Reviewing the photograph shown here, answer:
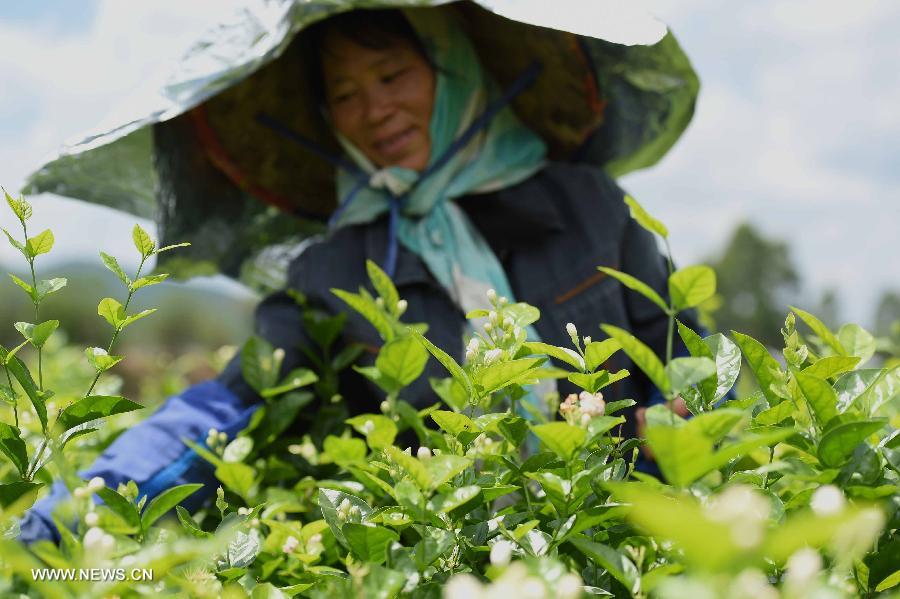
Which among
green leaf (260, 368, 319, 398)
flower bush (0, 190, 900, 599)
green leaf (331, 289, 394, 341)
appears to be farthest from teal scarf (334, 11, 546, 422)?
flower bush (0, 190, 900, 599)

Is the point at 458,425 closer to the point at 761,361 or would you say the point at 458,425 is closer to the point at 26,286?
the point at 761,361

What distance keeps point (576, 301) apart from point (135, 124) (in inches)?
29.7

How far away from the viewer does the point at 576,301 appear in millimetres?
1480

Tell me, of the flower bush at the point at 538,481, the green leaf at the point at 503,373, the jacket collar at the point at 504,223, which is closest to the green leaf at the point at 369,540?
the flower bush at the point at 538,481

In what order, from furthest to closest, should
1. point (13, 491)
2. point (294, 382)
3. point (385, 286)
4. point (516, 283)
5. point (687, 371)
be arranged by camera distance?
1. point (516, 283)
2. point (294, 382)
3. point (385, 286)
4. point (13, 491)
5. point (687, 371)

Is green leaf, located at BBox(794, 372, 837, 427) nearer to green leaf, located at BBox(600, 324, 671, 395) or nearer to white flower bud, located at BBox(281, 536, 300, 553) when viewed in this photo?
green leaf, located at BBox(600, 324, 671, 395)

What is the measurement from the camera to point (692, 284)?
59 centimetres

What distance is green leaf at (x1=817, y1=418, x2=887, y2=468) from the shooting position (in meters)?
0.54

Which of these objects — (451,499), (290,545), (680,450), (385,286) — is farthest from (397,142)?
(680,450)

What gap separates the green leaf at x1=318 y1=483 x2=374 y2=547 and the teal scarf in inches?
32.7

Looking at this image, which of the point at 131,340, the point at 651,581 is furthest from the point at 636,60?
the point at 131,340

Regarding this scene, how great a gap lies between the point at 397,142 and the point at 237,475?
0.83m

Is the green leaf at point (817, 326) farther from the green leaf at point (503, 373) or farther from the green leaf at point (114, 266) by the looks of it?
the green leaf at point (114, 266)

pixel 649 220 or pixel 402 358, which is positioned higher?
pixel 649 220
